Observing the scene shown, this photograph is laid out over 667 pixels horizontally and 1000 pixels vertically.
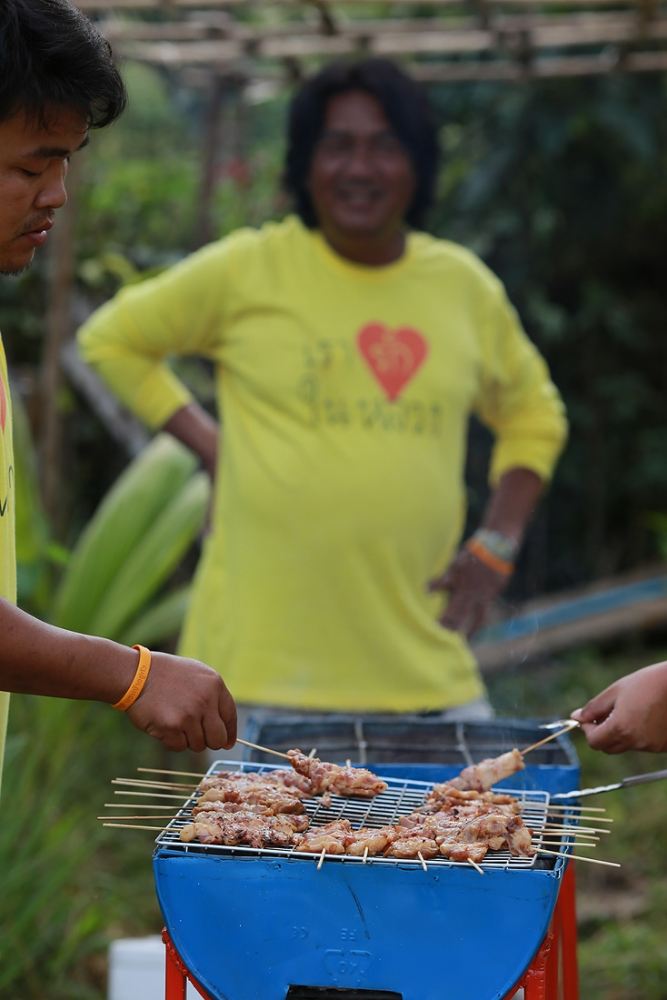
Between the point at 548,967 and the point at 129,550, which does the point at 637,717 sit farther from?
the point at 129,550

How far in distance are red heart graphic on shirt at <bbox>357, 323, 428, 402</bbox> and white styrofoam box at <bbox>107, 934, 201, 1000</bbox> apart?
154 cm

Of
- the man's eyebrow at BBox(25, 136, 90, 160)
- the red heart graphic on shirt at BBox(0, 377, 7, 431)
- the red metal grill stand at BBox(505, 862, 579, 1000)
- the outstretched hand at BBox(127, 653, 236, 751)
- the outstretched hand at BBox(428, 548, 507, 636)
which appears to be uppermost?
the man's eyebrow at BBox(25, 136, 90, 160)

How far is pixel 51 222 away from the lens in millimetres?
2227

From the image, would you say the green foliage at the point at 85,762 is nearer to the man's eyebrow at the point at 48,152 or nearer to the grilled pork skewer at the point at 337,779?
the grilled pork skewer at the point at 337,779

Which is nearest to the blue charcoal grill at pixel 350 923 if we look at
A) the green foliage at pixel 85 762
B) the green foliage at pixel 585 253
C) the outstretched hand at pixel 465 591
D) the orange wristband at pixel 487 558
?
the outstretched hand at pixel 465 591

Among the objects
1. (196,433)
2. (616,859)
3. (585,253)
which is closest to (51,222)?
(196,433)

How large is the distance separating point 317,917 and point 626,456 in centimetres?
677

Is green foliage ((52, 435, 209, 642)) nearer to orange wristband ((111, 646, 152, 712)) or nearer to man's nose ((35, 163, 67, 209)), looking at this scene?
orange wristband ((111, 646, 152, 712))

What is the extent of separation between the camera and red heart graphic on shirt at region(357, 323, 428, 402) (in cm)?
372

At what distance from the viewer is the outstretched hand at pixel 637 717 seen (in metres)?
2.43

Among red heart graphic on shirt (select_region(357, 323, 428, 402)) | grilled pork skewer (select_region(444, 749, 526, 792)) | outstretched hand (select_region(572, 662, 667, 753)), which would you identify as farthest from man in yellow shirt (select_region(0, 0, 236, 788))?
red heart graphic on shirt (select_region(357, 323, 428, 402))

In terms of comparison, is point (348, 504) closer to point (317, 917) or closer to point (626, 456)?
point (317, 917)

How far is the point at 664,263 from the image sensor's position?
28.1 ft

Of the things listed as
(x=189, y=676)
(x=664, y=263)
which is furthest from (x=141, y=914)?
(x=664, y=263)
